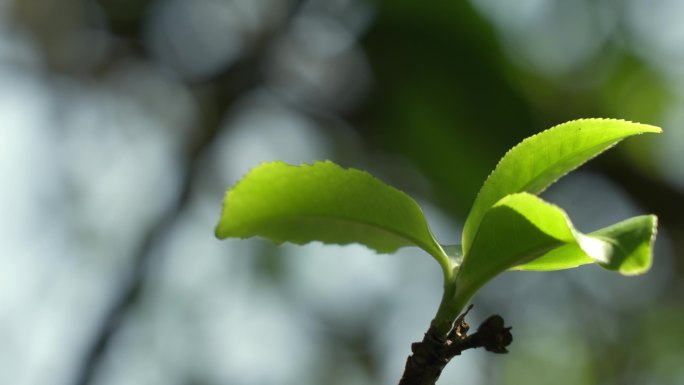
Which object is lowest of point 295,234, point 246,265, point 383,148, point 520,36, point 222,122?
point 295,234

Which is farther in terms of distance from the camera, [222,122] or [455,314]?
[222,122]

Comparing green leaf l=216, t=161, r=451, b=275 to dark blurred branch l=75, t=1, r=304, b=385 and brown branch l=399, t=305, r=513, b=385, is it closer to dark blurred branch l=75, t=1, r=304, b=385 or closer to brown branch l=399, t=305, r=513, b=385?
brown branch l=399, t=305, r=513, b=385

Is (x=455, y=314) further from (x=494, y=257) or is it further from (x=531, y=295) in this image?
(x=531, y=295)

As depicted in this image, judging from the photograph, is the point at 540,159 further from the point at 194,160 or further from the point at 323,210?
the point at 194,160

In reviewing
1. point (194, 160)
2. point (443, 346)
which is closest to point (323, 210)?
point (443, 346)

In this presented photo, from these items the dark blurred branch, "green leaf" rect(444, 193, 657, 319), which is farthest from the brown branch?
the dark blurred branch

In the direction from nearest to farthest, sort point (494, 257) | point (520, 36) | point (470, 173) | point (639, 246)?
point (639, 246) → point (494, 257) → point (470, 173) → point (520, 36)

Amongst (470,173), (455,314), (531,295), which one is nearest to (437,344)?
(455,314)
